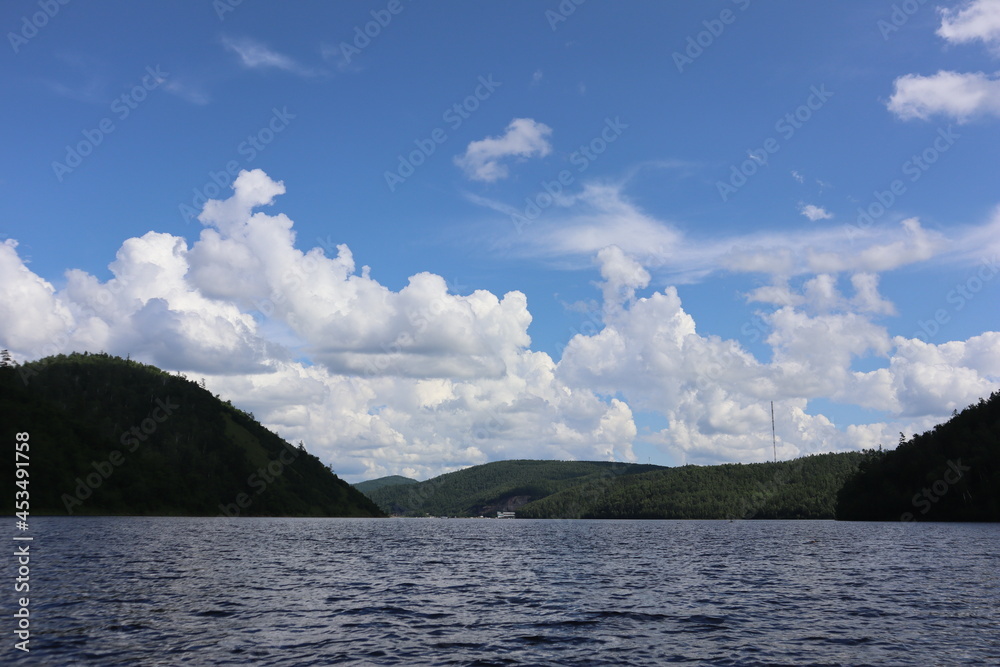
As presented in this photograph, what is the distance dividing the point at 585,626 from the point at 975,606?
28.6 m

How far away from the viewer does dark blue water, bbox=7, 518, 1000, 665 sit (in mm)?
31094

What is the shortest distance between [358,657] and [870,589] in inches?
1802

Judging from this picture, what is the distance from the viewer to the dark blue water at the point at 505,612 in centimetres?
3109

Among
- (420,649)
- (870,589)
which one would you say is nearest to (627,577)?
(870,589)

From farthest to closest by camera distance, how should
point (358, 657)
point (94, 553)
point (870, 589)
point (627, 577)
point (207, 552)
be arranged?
point (207, 552)
point (94, 553)
point (627, 577)
point (870, 589)
point (358, 657)

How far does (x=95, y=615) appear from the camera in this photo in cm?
3922

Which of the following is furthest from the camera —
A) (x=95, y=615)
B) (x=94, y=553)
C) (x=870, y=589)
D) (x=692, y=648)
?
(x=94, y=553)

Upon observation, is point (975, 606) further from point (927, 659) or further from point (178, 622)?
point (178, 622)

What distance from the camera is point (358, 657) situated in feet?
99.3

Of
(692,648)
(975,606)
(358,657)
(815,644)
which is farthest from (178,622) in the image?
(975,606)

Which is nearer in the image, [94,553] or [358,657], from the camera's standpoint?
[358,657]

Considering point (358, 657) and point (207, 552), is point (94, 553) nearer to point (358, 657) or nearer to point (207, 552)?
point (207, 552)

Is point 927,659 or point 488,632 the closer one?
point 927,659

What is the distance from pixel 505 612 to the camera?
4359 centimetres
